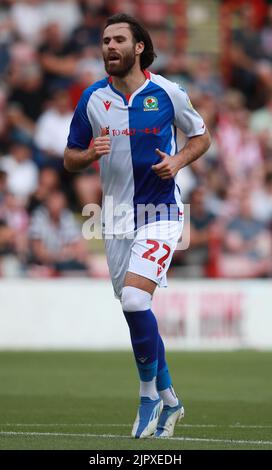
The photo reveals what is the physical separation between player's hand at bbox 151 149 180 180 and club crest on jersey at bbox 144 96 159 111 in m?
0.38

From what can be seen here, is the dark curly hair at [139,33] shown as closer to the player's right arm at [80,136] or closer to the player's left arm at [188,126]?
the player's left arm at [188,126]

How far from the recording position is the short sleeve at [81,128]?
28.3 ft

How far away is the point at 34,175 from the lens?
18891 mm

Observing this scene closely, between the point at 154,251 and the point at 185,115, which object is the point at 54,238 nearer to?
the point at 185,115

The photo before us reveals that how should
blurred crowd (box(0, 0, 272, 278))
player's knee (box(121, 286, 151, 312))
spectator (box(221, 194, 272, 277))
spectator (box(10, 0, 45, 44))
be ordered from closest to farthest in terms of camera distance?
player's knee (box(121, 286, 151, 312)), blurred crowd (box(0, 0, 272, 278)), spectator (box(221, 194, 272, 277)), spectator (box(10, 0, 45, 44))

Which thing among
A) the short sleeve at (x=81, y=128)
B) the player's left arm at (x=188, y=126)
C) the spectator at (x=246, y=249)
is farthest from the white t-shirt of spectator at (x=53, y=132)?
the player's left arm at (x=188, y=126)

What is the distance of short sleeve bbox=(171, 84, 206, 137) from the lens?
8.55 m

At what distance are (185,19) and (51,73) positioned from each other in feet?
14.6

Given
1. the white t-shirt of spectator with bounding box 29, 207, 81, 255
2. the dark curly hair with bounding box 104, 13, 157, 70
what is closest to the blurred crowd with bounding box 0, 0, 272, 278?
the white t-shirt of spectator with bounding box 29, 207, 81, 255

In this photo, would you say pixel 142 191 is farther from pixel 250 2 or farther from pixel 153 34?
pixel 250 2

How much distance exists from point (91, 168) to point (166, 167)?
11.0 metres

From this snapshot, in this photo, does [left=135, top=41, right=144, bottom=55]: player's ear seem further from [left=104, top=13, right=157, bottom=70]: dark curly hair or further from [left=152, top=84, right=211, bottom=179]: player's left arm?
[left=152, top=84, right=211, bottom=179]: player's left arm
